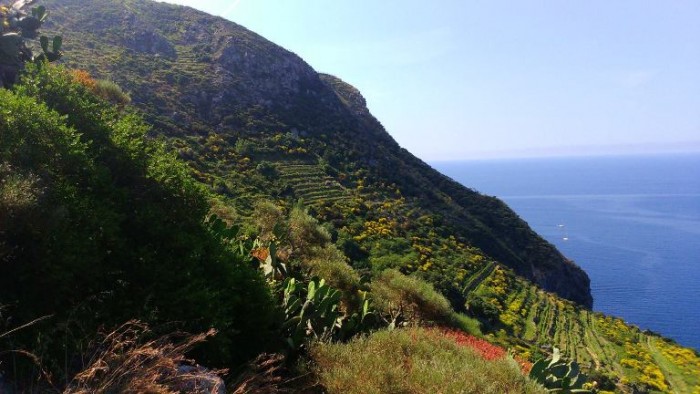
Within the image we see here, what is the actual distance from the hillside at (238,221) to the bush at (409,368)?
21 cm

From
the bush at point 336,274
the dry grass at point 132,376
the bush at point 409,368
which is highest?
the dry grass at point 132,376

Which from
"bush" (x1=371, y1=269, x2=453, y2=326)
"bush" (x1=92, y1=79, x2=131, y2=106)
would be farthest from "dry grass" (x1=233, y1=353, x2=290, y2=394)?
"bush" (x1=92, y1=79, x2=131, y2=106)

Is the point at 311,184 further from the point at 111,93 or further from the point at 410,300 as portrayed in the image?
the point at 410,300

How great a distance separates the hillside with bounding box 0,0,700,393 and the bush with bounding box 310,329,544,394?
0.21 meters

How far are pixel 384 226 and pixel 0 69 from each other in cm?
4359

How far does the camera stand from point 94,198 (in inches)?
369

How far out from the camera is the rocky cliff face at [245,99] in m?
64.2

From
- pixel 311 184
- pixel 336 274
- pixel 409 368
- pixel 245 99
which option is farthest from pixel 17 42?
pixel 245 99

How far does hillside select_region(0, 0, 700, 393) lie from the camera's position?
28.2ft

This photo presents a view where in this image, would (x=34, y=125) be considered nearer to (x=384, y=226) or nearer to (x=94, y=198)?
(x=94, y=198)

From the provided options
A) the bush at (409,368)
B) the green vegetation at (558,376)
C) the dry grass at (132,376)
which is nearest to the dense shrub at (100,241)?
the dry grass at (132,376)

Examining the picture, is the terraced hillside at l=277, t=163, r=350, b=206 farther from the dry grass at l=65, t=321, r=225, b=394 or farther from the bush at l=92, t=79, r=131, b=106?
the dry grass at l=65, t=321, r=225, b=394

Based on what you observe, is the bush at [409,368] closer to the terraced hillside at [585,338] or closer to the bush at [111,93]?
the bush at [111,93]

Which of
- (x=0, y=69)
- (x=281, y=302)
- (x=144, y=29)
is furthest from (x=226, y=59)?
(x=281, y=302)
